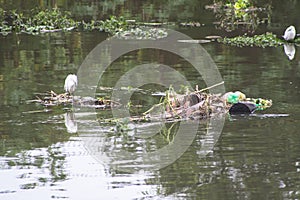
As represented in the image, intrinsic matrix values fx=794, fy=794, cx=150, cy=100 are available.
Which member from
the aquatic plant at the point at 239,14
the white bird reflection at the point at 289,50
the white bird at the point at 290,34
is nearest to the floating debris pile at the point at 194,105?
the white bird reflection at the point at 289,50

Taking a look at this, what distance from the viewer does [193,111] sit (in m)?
10.4

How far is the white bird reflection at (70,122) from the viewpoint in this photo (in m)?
9.85

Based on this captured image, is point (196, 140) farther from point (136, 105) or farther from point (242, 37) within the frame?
point (242, 37)

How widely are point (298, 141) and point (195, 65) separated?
5.61 metres

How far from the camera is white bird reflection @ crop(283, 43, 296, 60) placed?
15710mm

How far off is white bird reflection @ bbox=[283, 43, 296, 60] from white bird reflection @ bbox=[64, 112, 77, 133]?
246 inches

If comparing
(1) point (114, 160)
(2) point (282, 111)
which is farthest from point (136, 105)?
(1) point (114, 160)

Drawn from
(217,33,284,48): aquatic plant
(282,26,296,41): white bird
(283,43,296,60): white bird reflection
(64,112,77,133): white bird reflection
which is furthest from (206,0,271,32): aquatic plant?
(64,112,77,133): white bird reflection

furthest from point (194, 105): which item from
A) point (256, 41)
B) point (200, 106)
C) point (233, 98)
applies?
point (256, 41)

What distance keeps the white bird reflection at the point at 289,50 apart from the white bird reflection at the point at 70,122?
6248 mm

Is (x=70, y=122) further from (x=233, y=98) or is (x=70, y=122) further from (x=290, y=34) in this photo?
(x=290, y=34)

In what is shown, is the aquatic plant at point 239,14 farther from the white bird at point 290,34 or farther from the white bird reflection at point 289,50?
the white bird reflection at point 289,50

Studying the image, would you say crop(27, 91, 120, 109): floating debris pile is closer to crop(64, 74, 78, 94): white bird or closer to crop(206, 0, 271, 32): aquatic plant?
crop(64, 74, 78, 94): white bird

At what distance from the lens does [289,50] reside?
54.2 ft
